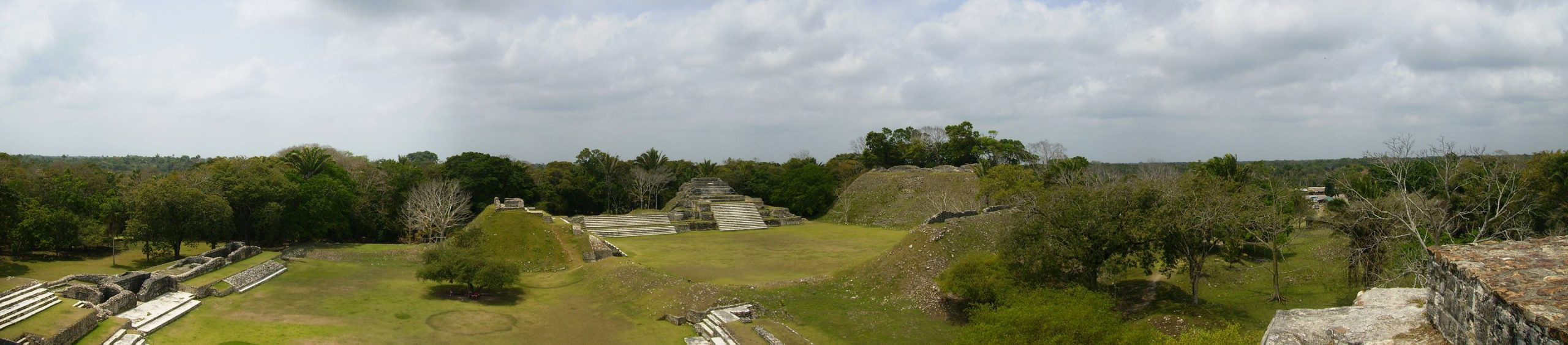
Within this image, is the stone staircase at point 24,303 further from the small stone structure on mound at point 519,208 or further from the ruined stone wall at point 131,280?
the small stone structure on mound at point 519,208

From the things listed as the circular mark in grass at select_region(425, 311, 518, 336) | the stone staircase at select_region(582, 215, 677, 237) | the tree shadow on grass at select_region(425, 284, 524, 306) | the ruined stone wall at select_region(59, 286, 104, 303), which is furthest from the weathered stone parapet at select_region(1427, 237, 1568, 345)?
the stone staircase at select_region(582, 215, 677, 237)

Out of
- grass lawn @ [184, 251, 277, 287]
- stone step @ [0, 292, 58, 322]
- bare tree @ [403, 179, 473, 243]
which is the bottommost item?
grass lawn @ [184, 251, 277, 287]

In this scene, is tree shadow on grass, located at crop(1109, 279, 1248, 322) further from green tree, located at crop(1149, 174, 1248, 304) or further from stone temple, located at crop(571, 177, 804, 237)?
stone temple, located at crop(571, 177, 804, 237)

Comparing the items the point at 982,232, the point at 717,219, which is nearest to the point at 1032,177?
the point at 982,232

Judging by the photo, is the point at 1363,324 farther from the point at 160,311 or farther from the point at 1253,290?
the point at 160,311

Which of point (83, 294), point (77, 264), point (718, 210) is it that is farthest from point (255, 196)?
point (718, 210)

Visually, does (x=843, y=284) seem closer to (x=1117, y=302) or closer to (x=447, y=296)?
(x=1117, y=302)
